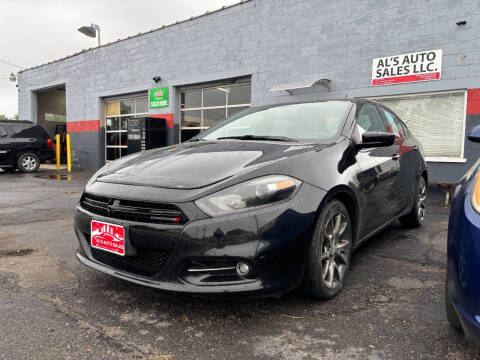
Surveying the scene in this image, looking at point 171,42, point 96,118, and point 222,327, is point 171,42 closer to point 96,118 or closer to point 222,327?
point 96,118

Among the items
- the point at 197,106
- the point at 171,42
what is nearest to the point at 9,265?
the point at 197,106

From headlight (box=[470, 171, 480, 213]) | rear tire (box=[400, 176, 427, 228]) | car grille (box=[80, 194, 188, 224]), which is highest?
headlight (box=[470, 171, 480, 213])

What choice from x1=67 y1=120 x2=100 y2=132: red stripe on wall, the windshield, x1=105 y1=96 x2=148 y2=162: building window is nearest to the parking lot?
the windshield

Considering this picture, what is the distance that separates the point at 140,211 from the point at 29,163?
38.6 ft

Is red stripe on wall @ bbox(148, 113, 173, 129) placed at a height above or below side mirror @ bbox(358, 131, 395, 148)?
above

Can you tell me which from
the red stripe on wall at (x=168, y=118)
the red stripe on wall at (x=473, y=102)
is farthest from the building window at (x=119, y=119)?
the red stripe on wall at (x=473, y=102)

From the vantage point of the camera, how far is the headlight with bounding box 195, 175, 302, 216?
1878mm

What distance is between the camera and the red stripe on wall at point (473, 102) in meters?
6.40

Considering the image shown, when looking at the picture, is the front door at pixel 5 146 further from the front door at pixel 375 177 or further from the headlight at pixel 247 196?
the headlight at pixel 247 196

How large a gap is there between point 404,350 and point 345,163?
3.91ft

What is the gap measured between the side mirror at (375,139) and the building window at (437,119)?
496 centimetres

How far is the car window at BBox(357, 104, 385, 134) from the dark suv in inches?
455

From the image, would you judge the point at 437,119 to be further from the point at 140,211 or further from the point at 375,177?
A: the point at 140,211

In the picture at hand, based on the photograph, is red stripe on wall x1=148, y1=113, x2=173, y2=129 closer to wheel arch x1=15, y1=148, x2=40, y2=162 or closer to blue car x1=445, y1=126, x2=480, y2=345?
wheel arch x1=15, y1=148, x2=40, y2=162
